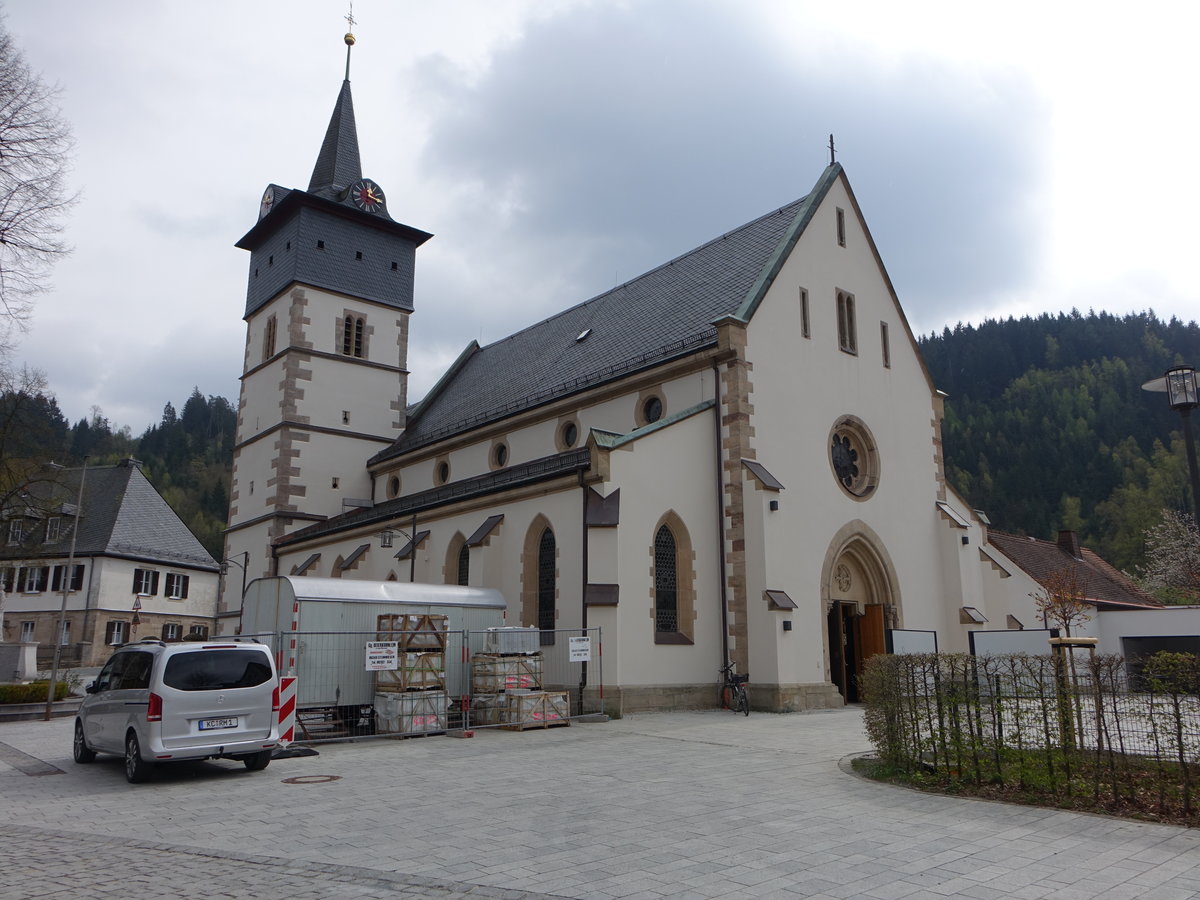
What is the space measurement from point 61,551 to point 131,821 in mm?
49731

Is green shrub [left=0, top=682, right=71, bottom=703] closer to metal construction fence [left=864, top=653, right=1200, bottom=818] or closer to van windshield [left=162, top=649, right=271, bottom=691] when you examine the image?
van windshield [left=162, top=649, right=271, bottom=691]

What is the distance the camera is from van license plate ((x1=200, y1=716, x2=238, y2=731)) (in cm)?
1248

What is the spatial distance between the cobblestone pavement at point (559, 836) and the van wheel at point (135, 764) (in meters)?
0.18

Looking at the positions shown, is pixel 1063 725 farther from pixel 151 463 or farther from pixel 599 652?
pixel 151 463

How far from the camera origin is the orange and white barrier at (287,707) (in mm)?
14142

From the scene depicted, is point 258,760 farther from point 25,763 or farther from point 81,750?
point 25,763

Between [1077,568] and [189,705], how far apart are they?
132ft

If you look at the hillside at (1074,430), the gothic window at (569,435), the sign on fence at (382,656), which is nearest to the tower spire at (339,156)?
the gothic window at (569,435)

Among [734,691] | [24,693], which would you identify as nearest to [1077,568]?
[734,691]

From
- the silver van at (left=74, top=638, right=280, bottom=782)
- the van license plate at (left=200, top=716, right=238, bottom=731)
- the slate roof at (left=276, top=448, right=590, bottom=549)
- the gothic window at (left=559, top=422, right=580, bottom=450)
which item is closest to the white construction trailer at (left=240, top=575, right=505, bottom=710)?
the silver van at (left=74, top=638, right=280, bottom=782)

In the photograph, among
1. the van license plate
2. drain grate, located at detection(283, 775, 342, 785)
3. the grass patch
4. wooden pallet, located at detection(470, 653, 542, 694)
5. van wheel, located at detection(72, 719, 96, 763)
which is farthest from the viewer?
wooden pallet, located at detection(470, 653, 542, 694)

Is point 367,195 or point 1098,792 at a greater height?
point 367,195

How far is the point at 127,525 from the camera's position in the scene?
55656mm

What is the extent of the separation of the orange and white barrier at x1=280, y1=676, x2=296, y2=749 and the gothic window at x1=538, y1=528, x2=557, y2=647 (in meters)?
9.67
